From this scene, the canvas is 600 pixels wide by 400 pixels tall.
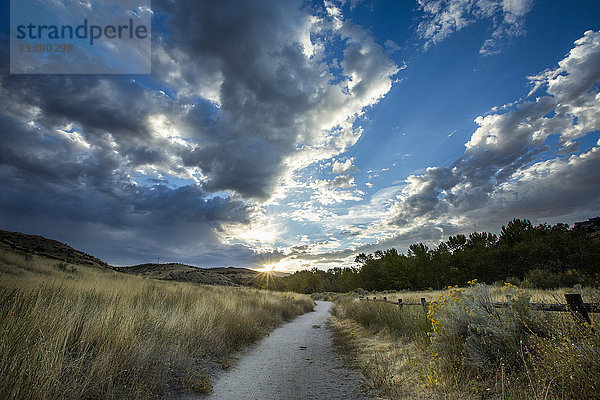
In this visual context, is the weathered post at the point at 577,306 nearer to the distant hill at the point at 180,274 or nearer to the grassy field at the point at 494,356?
the grassy field at the point at 494,356

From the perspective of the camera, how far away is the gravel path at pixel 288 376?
5215 mm

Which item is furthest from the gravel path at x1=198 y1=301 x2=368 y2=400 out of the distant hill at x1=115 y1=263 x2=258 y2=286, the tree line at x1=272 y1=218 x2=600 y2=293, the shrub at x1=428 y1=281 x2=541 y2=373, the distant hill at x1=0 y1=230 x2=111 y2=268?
the distant hill at x1=115 y1=263 x2=258 y2=286

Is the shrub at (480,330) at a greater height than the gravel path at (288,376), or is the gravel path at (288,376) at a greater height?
the shrub at (480,330)

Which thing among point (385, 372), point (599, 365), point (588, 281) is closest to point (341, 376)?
point (385, 372)

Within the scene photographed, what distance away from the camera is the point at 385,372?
5473mm

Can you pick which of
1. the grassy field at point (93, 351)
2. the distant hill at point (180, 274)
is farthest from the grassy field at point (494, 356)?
the distant hill at point (180, 274)

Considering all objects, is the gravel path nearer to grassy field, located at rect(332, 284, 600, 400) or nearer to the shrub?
grassy field, located at rect(332, 284, 600, 400)

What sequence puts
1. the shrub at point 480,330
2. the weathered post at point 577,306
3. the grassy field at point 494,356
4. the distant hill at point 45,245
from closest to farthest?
1. the grassy field at point 494,356
2. the weathered post at point 577,306
3. the shrub at point 480,330
4. the distant hill at point 45,245

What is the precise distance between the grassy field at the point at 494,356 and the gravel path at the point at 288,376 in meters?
0.66

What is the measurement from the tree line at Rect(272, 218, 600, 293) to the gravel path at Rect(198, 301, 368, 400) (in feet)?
113

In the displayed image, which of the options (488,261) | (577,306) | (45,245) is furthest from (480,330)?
(488,261)

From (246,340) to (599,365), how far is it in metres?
9.07

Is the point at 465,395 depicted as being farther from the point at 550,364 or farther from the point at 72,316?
the point at 72,316

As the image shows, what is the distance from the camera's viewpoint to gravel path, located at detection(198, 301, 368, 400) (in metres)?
5.21
